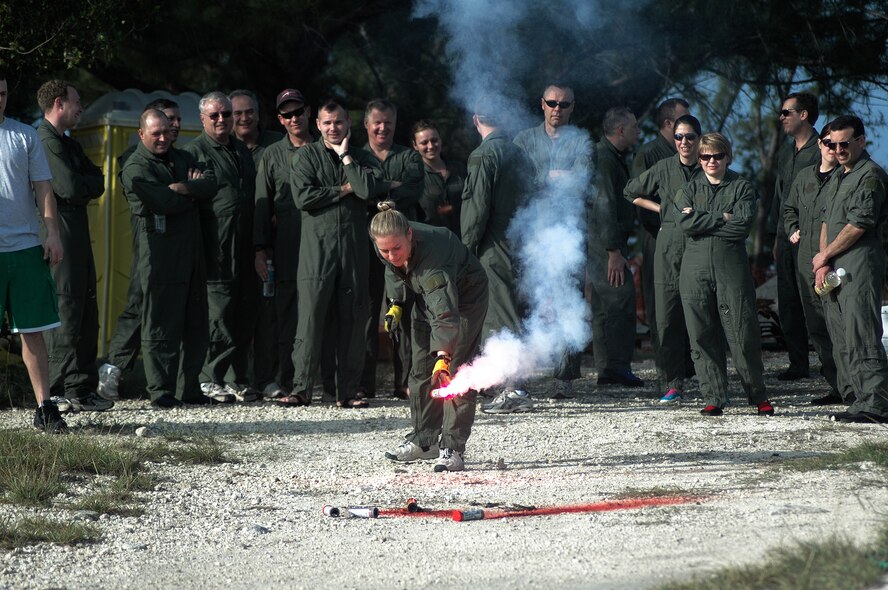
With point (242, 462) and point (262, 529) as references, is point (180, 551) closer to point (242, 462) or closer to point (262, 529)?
point (262, 529)

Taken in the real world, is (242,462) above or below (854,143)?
below

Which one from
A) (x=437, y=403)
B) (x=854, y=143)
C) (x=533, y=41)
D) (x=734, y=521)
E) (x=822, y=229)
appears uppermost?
(x=533, y=41)

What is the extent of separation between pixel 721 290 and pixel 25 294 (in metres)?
4.75

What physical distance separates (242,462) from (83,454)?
0.92 m

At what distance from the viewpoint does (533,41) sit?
11258mm

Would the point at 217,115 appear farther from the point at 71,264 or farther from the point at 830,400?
the point at 830,400

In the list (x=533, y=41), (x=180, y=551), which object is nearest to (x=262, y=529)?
(x=180, y=551)

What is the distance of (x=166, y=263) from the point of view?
31.3ft

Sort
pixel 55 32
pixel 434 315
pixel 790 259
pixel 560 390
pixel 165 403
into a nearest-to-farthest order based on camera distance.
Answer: pixel 434 315 → pixel 165 403 → pixel 560 390 → pixel 790 259 → pixel 55 32

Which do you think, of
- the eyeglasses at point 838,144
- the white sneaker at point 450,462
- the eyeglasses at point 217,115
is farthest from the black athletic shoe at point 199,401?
the eyeglasses at point 838,144

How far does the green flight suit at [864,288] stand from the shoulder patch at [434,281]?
3.26 metres

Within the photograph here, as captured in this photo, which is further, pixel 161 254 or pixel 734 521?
pixel 161 254

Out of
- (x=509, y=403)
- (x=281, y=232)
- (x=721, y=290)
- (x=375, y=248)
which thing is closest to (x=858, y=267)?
(x=721, y=290)

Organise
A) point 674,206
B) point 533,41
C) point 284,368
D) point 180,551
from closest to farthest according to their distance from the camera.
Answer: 1. point 180,551
2. point 674,206
3. point 284,368
4. point 533,41
